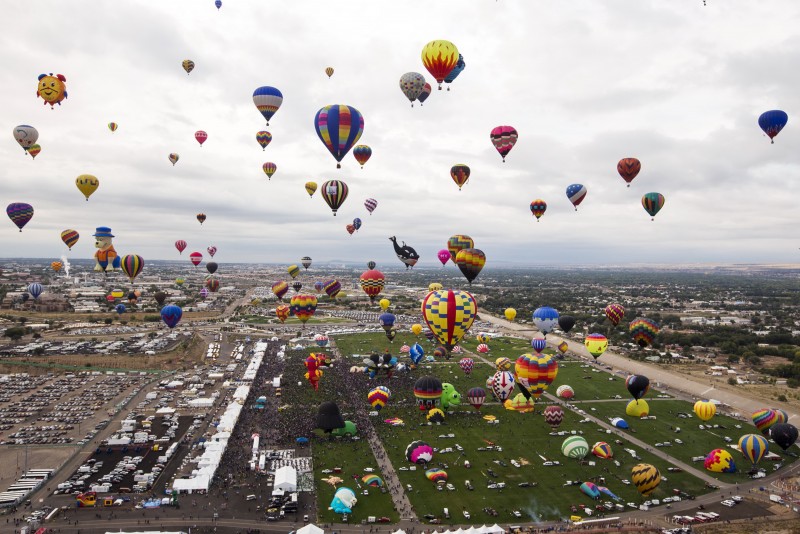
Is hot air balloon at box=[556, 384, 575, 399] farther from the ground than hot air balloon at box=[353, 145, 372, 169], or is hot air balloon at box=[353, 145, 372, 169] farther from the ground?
hot air balloon at box=[353, 145, 372, 169]

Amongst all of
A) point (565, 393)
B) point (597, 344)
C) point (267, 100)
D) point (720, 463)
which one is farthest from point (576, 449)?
point (267, 100)

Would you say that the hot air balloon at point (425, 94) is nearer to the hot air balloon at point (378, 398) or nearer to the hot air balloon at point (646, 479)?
the hot air balloon at point (378, 398)

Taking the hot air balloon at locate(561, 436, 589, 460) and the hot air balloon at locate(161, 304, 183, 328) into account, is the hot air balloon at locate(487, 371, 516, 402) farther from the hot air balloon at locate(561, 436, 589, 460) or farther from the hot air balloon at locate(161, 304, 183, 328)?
the hot air balloon at locate(161, 304, 183, 328)

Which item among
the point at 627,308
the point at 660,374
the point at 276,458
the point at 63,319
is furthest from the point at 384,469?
the point at 627,308

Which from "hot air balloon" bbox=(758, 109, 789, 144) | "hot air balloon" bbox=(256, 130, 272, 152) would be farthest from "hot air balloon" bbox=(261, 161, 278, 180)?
"hot air balloon" bbox=(758, 109, 789, 144)

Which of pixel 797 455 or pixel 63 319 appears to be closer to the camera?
pixel 797 455

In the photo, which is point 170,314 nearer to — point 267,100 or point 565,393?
point 267,100

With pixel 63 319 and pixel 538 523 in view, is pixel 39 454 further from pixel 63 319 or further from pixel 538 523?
pixel 63 319
